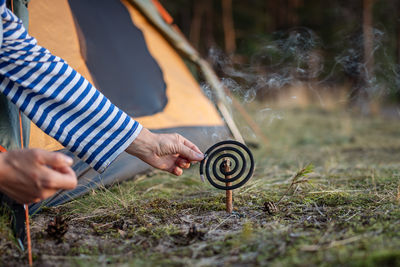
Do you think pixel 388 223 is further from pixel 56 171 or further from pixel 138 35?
pixel 138 35

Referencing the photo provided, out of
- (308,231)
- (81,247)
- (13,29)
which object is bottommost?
(81,247)

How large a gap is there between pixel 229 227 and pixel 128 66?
1493 mm

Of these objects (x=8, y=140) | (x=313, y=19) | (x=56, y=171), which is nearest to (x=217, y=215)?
(x=56, y=171)

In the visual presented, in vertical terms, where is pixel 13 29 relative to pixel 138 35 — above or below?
below

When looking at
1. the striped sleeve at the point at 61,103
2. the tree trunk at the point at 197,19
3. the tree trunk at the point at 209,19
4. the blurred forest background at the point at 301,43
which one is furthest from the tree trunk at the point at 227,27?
the striped sleeve at the point at 61,103

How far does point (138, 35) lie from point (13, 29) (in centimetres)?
156

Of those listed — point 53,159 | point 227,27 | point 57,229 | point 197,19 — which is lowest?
point 57,229

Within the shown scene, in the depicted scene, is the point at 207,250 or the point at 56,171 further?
the point at 207,250

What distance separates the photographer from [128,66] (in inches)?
93.3

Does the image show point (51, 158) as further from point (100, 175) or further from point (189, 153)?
point (100, 175)

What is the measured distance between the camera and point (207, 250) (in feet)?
3.53

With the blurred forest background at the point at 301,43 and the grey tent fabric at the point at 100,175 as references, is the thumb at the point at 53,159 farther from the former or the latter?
the blurred forest background at the point at 301,43

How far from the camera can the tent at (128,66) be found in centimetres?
190

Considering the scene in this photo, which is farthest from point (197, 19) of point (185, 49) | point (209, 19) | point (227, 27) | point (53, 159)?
point (53, 159)
